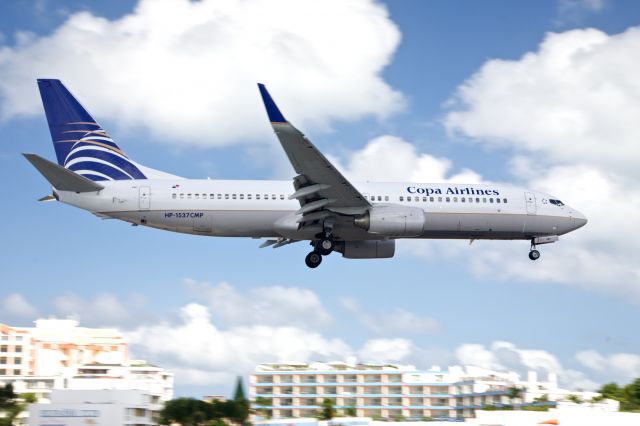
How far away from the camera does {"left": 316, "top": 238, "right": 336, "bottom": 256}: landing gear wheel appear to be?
1592 inches

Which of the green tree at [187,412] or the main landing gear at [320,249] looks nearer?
the main landing gear at [320,249]

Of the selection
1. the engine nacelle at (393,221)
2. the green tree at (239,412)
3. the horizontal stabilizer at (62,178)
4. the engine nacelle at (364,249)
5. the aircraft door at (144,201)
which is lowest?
the green tree at (239,412)

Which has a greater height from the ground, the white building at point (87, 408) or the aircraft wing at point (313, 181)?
the aircraft wing at point (313, 181)

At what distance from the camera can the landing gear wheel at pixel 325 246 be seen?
40438mm

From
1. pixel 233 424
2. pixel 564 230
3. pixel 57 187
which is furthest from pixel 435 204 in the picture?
pixel 233 424

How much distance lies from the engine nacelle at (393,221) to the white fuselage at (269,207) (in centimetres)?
90

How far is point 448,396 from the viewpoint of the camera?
375 ft

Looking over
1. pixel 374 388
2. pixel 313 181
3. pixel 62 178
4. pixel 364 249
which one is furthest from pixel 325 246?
pixel 374 388

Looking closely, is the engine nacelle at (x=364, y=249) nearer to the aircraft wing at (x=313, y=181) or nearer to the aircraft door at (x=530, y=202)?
the aircraft wing at (x=313, y=181)

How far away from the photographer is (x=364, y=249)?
138 feet

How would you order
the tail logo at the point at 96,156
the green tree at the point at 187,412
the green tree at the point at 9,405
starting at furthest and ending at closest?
1. the green tree at the point at 187,412
2. the green tree at the point at 9,405
3. the tail logo at the point at 96,156

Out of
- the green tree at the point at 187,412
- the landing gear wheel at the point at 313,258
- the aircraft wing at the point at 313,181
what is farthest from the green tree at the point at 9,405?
the aircraft wing at the point at 313,181

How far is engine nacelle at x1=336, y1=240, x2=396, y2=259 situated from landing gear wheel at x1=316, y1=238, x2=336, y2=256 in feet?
4.77

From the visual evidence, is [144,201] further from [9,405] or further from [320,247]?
→ [9,405]
